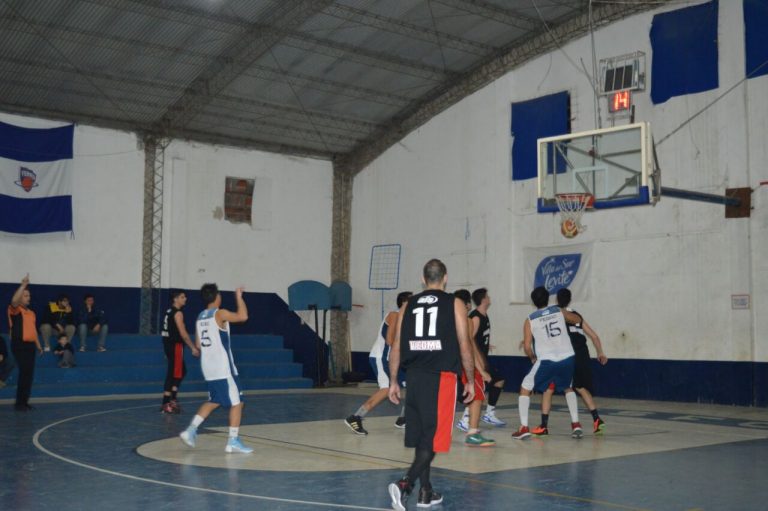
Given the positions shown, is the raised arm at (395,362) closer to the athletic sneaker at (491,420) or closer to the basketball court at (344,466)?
the basketball court at (344,466)

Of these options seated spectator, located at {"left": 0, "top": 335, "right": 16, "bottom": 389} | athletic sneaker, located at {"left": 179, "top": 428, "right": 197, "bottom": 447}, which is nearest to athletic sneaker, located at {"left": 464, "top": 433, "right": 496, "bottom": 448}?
athletic sneaker, located at {"left": 179, "top": 428, "right": 197, "bottom": 447}

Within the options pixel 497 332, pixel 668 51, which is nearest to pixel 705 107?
pixel 668 51

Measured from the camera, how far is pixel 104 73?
2073 cm

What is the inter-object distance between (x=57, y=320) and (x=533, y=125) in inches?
493

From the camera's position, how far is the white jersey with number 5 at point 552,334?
11719 mm

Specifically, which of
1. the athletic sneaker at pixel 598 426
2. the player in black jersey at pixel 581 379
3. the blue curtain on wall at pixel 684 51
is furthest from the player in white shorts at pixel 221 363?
the blue curtain on wall at pixel 684 51

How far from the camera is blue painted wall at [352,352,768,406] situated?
18.0 metres

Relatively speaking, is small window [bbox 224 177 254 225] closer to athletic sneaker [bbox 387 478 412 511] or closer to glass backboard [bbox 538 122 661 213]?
glass backboard [bbox 538 122 661 213]

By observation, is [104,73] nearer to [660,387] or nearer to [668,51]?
[668,51]

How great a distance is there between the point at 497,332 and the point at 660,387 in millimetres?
4726

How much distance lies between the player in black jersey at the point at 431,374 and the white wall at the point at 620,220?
12.6 metres

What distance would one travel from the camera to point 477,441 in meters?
11.1

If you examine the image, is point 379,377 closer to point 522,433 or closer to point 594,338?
point 522,433

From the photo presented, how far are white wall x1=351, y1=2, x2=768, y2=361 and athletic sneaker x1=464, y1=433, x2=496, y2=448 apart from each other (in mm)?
9183
